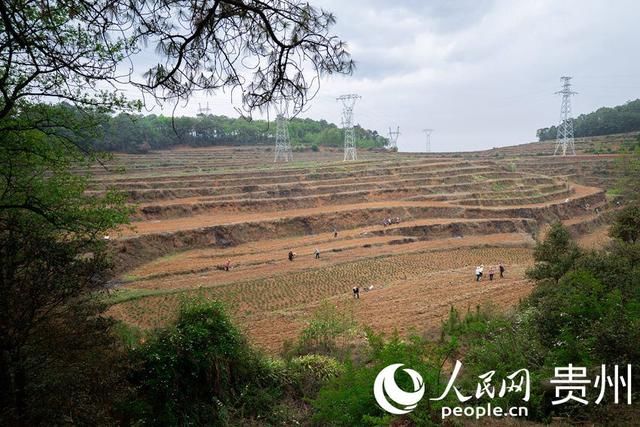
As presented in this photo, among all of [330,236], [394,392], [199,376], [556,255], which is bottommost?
[330,236]

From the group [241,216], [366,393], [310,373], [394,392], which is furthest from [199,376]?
[241,216]

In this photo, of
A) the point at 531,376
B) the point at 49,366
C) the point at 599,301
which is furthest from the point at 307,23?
the point at 599,301

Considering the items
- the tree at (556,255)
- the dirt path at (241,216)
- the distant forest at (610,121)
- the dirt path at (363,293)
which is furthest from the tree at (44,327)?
the distant forest at (610,121)

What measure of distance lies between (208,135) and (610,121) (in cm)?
8287

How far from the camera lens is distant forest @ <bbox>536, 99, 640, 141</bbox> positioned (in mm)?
84938

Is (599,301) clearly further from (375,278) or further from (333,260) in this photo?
(333,260)

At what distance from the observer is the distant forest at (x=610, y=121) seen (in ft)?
279

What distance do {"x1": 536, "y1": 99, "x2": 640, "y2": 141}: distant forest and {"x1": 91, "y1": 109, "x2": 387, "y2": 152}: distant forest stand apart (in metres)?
46.8

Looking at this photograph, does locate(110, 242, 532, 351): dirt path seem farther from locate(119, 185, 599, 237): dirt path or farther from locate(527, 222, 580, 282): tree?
locate(119, 185, 599, 237): dirt path

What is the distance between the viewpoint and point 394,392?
585 centimetres

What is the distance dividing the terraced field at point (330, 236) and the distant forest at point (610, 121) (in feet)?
131

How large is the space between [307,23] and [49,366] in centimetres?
487

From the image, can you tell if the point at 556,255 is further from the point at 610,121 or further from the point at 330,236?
the point at 610,121

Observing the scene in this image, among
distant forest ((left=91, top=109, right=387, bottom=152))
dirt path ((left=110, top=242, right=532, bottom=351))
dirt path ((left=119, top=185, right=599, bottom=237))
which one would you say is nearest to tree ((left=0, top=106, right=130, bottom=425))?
dirt path ((left=110, top=242, right=532, bottom=351))
